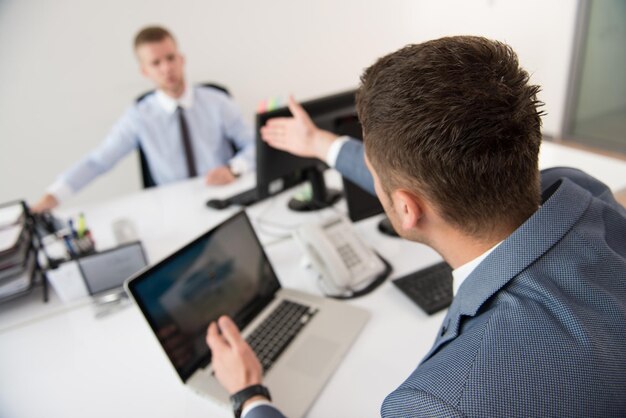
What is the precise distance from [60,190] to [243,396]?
1.64 meters

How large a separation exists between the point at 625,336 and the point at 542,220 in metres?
0.18

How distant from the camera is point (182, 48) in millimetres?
2840

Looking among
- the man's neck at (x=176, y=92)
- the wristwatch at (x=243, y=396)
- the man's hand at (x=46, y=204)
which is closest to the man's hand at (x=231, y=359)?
the wristwatch at (x=243, y=396)

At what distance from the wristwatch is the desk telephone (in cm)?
40

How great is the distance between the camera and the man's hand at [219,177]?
1995 mm

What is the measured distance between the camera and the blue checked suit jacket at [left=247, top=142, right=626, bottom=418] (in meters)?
0.48

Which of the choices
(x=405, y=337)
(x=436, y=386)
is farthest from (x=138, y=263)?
(x=436, y=386)

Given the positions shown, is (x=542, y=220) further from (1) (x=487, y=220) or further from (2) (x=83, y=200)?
(2) (x=83, y=200)

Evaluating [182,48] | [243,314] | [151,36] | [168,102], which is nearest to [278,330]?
[243,314]

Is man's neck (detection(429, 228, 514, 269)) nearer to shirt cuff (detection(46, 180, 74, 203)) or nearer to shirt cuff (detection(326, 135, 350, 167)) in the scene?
shirt cuff (detection(326, 135, 350, 167))

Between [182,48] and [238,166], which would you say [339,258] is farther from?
[182,48]

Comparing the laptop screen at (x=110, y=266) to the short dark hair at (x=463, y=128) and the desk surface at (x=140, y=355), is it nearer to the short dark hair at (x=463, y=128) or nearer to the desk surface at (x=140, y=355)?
the desk surface at (x=140, y=355)

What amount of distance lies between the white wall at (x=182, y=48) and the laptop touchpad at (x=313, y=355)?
8.24 ft

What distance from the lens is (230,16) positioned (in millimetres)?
2930
